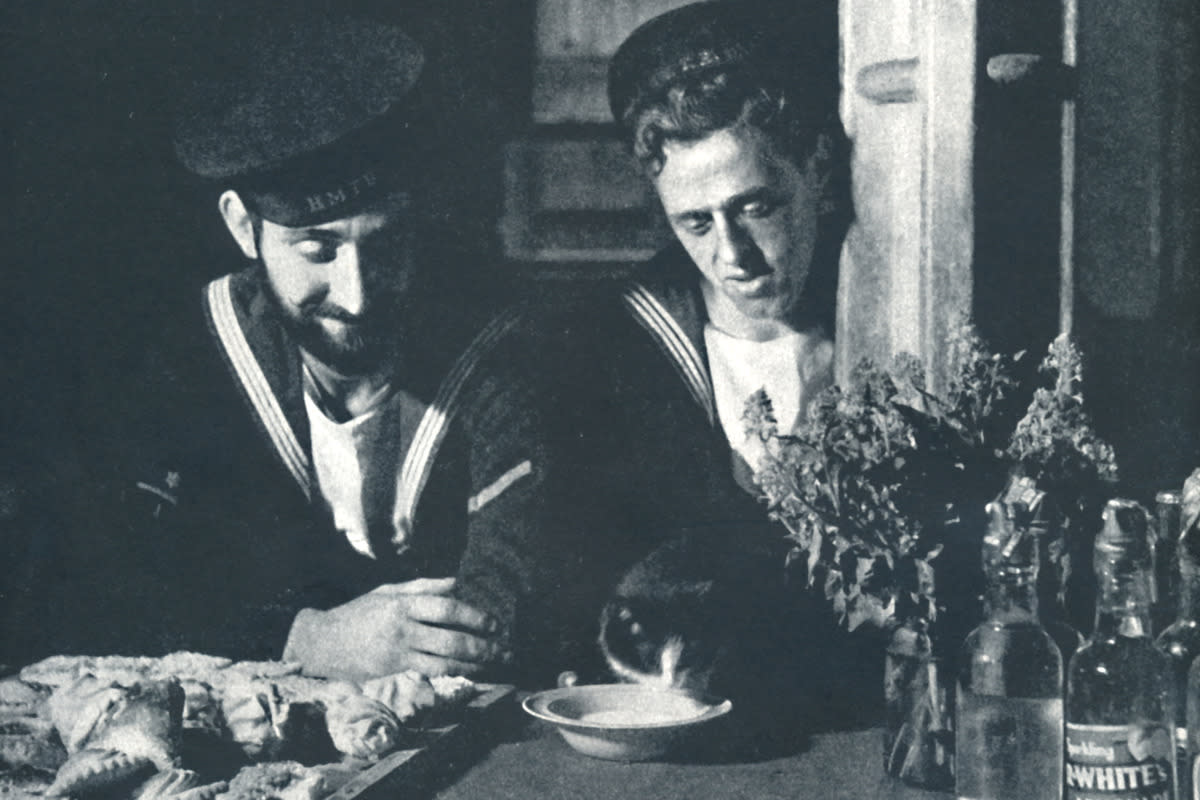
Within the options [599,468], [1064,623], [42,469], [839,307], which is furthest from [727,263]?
[42,469]

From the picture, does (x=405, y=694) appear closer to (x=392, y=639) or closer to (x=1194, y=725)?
(x=392, y=639)

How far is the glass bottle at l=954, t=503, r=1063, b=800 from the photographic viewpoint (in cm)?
116

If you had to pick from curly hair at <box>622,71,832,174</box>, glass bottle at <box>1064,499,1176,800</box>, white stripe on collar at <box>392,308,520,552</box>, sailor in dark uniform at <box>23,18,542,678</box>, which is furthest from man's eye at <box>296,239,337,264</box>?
glass bottle at <box>1064,499,1176,800</box>

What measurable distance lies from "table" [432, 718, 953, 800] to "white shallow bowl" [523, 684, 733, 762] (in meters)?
0.02

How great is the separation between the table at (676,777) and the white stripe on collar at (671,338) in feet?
1.61

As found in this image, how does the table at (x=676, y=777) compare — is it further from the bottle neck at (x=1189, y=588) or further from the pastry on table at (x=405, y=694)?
the bottle neck at (x=1189, y=588)

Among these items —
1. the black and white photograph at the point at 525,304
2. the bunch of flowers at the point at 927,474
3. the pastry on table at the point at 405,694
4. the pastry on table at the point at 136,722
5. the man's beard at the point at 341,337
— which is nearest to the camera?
the bunch of flowers at the point at 927,474

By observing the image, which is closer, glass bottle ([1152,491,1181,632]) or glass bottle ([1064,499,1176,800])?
glass bottle ([1064,499,1176,800])

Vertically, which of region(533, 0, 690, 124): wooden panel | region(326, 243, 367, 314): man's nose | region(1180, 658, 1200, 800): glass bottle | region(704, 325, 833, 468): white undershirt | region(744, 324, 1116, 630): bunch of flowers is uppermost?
region(533, 0, 690, 124): wooden panel

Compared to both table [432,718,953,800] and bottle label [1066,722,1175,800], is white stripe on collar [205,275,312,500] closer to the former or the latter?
table [432,718,953,800]

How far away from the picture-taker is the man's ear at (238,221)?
1.71 m

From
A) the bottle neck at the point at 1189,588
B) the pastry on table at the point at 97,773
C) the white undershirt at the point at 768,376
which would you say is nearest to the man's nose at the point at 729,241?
the white undershirt at the point at 768,376

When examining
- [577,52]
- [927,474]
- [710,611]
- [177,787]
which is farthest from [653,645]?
[577,52]

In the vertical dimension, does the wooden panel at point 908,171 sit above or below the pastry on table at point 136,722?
above
